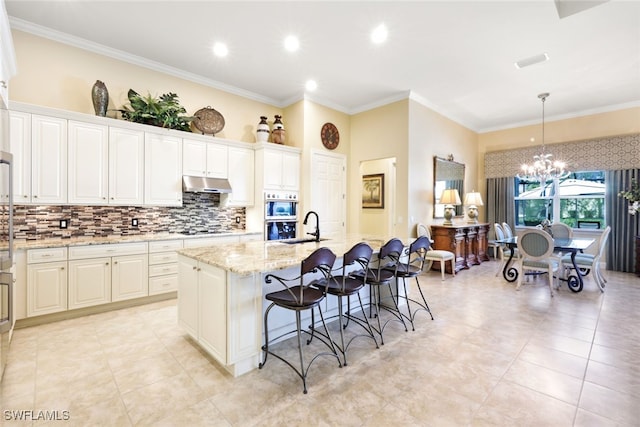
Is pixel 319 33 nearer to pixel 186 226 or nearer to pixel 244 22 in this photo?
pixel 244 22

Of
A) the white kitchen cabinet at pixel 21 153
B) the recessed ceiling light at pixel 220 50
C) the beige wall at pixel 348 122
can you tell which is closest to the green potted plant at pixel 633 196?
the beige wall at pixel 348 122

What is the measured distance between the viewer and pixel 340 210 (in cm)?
607

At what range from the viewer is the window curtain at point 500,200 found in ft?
23.8

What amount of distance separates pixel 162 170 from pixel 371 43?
10.8 feet

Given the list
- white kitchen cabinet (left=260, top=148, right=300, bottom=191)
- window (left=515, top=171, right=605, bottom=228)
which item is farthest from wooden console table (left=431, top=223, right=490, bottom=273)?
white kitchen cabinet (left=260, top=148, right=300, bottom=191)

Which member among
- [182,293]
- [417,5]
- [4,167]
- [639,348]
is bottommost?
[639,348]

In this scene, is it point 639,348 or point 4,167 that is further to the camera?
point 639,348

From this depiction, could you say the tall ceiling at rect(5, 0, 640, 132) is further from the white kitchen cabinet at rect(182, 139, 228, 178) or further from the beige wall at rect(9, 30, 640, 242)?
the white kitchen cabinet at rect(182, 139, 228, 178)

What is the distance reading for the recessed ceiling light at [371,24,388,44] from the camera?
340cm

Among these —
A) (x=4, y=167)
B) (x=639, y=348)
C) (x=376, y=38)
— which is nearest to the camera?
(x=4, y=167)

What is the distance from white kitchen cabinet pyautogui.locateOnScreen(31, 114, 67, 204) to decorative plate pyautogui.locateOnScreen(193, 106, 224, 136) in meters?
1.66

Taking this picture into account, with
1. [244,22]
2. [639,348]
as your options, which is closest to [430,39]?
[244,22]

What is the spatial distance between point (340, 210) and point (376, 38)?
3235 millimetres

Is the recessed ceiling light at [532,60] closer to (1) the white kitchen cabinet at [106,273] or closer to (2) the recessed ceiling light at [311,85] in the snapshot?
(2) the recessed ceiling light at [311,85]
